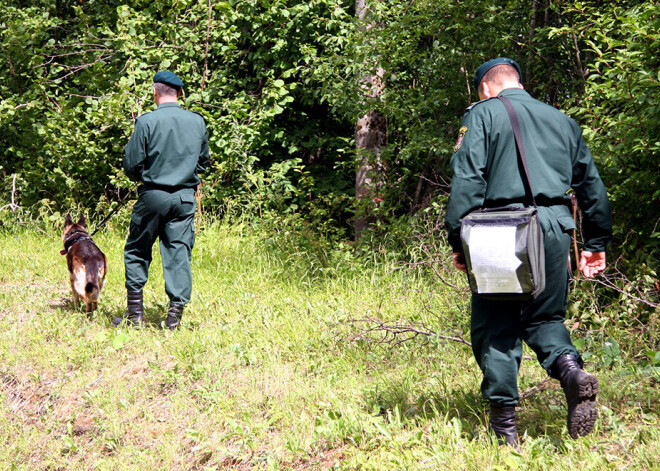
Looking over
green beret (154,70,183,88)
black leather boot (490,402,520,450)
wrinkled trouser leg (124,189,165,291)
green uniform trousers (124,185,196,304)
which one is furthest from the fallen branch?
green beret (154,70,183,88)

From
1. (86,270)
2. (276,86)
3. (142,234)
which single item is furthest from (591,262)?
(276,86)

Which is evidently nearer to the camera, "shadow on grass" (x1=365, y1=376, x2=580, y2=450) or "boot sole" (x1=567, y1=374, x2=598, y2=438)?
"boot sole" (x1=567, y1=374, x2=598, y2=438)

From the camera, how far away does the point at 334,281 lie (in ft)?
22.0

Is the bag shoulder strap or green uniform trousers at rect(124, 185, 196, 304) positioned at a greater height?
the bag shoulder strap

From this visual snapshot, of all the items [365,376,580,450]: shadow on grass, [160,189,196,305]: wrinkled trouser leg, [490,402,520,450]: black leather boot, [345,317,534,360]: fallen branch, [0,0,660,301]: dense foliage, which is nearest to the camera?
[490,402,520,450]: black leather boot

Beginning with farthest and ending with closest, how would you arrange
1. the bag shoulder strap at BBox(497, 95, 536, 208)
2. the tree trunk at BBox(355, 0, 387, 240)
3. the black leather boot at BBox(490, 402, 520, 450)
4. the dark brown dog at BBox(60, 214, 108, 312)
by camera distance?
the tree trunk at BBox(355, 0, 387, 240)
the dark brown dog at BBox(60, 214, 108, 312)
the black leather boot at BBox(490, 402, 520, 450)
the bag shoulder strap at BBox(497, 95, 536, 208)

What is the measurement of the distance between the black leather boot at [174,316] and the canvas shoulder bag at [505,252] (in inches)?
129

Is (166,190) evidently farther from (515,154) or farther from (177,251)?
(515,154)

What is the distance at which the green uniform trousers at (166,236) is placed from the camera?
5.58 metres

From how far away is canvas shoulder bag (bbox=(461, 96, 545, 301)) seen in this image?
3.03 meters

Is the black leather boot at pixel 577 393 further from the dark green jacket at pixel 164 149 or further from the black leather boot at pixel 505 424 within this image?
the dark green jacket at pixel 164 149

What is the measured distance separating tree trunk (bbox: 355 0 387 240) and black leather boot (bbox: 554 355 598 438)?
4.45 meters

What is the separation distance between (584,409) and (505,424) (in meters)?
0.39

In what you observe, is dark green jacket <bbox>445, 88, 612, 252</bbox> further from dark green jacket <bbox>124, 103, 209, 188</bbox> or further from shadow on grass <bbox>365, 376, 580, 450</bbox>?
dark green jacket <bbox>124, 103, 209, 188</bbox>
